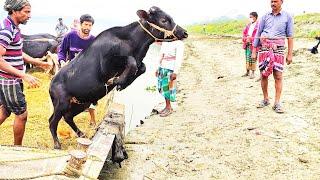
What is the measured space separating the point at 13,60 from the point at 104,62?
1.16m

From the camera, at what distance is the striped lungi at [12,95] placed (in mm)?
5285

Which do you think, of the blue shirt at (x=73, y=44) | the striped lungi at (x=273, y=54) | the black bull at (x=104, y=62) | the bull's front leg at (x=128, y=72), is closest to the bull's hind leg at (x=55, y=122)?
the black bull at (x=104, y=62)

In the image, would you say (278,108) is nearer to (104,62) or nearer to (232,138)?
(232,138)

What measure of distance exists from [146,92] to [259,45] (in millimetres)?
5960

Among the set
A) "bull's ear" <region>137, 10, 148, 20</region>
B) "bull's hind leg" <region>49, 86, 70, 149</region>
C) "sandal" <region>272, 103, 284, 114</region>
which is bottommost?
"sandal" <region>272, 103, 284, 114</region>

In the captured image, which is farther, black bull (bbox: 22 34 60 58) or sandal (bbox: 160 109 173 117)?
black bull (bbox: 22 34 60 58)

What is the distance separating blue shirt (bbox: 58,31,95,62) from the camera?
7.11m

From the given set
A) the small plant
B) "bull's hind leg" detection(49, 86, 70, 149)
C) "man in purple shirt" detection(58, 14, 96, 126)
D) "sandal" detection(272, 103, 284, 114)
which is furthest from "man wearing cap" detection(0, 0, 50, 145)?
the small plant

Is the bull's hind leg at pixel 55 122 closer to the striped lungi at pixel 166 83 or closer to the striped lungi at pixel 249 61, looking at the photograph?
the striped lungi at pixel 166 83

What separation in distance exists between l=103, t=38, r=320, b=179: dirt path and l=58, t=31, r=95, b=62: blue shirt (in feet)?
5.73

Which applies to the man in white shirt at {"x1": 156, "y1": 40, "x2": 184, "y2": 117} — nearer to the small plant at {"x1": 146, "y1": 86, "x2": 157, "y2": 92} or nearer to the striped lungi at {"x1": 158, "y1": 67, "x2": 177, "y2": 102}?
the striped lungi at {"x1": 158, "y1": 67, "x2": 177, "y2": 102}

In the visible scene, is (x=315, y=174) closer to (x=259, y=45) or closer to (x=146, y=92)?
(x=259, y=45)

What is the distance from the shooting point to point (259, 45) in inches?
333

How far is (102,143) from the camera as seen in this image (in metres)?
5.39
